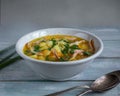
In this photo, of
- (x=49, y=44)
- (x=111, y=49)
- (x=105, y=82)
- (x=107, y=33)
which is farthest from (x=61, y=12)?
(x=105, y=82)

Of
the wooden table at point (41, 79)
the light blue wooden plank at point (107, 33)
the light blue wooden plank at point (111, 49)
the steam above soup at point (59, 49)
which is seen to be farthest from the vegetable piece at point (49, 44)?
the light blue wooden plank at point (107, 33)

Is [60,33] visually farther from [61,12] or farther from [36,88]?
[61,12]

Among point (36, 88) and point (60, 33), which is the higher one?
point (60, 33)

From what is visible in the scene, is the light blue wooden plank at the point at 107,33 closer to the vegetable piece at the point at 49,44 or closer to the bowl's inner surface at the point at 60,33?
the bowl's inner surface at the point at 60,33

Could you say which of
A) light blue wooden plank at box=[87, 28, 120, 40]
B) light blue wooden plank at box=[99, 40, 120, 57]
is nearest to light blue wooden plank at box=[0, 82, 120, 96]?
light blue wooden plank at box=[99, 40, 120, 57]

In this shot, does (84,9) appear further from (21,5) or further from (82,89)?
(82,89)

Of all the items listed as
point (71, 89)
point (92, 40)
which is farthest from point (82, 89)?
point (92, 40)

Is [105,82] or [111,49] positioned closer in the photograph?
[105,82]

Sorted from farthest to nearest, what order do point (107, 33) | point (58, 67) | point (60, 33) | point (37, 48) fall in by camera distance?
1. point (107, 33)
2. point (60, 33)
3. point (37, 48)
4. point (58, 67)
